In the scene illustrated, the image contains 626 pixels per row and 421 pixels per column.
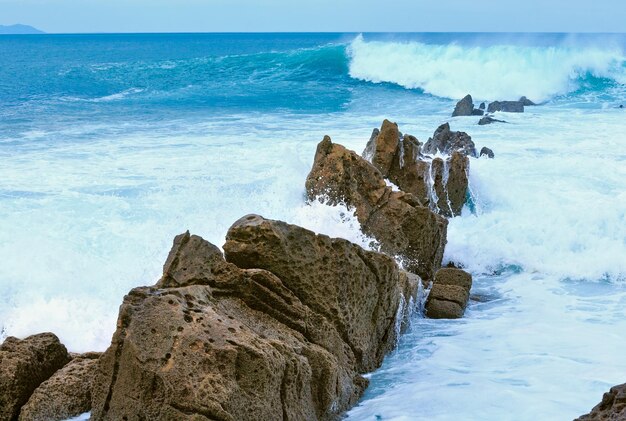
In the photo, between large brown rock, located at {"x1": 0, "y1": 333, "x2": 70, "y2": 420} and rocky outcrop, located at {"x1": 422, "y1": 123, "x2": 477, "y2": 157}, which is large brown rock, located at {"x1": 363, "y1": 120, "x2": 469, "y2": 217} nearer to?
rocky outcrop, located at {"x1": 422, "y1": 123, "x2": 477, "y2": 157}

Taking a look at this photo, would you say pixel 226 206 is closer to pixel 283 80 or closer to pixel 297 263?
pixel 297 263

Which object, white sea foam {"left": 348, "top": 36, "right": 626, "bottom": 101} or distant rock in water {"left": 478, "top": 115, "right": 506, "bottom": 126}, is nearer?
distant rock in water {"left": 478, "top": 115, "right": 506, "bottom": 126}

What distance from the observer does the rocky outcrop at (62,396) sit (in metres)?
4.77

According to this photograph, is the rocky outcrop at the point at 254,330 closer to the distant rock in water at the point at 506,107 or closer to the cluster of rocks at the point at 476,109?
the cluster of rocks at the point at 476,109

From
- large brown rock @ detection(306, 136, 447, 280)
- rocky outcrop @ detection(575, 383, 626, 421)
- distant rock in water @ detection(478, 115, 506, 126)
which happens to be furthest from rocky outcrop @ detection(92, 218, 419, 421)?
distant rock in water @ detection(478, 115, 506, 126)

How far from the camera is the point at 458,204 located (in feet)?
34.0

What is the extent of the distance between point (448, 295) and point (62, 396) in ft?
12.2

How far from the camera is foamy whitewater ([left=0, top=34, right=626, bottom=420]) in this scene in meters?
5.94

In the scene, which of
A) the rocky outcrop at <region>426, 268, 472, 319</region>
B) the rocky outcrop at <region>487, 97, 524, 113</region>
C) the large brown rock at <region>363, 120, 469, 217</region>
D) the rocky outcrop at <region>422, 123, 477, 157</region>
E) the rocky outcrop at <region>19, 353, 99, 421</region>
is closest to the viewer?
the rocky outcrop at <region>19, 353, 99, 421</region>

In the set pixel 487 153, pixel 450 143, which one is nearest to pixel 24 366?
pixel 450 143

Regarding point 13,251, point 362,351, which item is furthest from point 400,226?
point 13,251

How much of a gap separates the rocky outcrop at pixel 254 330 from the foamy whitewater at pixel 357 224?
40 centimetres

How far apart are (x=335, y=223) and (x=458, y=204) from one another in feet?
9.97

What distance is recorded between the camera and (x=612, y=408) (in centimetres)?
356
